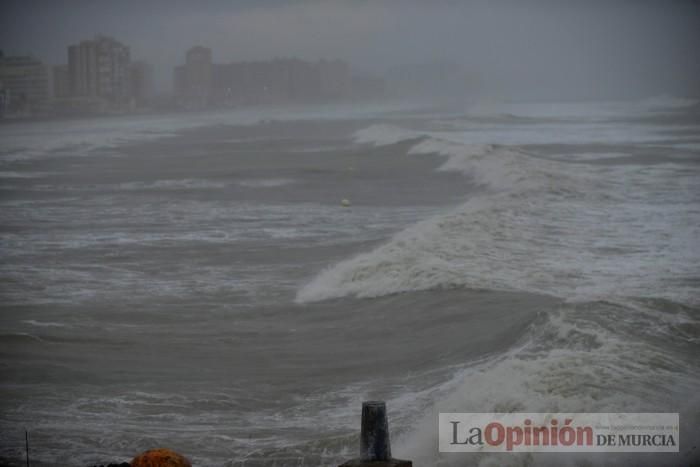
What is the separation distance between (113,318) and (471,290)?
423 cm

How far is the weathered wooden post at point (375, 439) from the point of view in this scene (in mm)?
5746

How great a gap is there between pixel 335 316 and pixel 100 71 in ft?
489

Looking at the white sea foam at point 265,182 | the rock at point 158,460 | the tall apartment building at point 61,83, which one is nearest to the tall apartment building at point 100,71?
the tall apartment building at point 61,83

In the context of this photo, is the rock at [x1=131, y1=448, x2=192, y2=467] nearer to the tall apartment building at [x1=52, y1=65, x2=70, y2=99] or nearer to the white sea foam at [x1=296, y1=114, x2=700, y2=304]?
the white sea foam at [x1=296, y1=114, x2=700, y2=304]

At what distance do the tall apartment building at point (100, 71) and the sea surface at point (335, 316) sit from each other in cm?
12911

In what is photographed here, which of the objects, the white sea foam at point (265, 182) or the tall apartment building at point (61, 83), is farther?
the tall apartment building at point (61, 83)

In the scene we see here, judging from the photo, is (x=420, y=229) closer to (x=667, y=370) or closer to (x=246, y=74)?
(x=667, y=370)

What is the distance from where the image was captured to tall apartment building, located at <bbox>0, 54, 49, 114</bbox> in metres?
122

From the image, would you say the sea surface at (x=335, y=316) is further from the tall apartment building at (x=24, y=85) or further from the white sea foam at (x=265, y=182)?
the tall apartment building at (x=24, y=85)

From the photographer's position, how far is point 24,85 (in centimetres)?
14412

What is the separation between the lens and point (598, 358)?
31.3ft

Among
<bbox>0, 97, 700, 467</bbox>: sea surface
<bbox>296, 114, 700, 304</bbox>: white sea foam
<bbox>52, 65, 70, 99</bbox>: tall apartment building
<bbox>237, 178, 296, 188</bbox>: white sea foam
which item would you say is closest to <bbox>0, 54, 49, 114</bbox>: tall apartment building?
<bbox>52, 65, 70, 99</bbox>: tall apartment building

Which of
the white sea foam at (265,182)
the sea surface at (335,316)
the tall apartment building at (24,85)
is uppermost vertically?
the tall apartment building at (24,85)

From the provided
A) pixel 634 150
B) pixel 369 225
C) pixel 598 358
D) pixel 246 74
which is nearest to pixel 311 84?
pixel 246 74
